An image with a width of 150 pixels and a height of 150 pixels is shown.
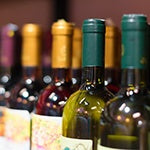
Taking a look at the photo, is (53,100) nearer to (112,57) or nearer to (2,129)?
(112,57)

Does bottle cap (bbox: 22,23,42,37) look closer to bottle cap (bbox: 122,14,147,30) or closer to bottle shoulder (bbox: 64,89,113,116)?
bottle shoulder (bbox: 64,89,113,116)

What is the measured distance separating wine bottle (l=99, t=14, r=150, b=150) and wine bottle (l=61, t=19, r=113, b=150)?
0.05m

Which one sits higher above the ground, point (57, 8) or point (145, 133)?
point (57, 8)

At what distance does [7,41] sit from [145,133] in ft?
2.19

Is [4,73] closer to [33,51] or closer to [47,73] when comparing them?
[47,73]

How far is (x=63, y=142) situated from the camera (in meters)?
0.76

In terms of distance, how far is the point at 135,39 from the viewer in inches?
26.3

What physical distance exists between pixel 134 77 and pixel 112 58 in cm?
23

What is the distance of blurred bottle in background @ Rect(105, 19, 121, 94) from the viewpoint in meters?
0.91

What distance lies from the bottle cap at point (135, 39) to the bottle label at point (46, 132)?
0.74ft

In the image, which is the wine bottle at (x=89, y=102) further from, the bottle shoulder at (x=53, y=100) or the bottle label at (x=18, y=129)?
the bottle label at (x=18, y=129)

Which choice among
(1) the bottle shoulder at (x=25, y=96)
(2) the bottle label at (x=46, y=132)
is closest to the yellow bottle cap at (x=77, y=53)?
(1) the bottle shoulder at (x=25, y=96)

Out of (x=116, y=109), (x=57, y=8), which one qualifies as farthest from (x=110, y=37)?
(x=57, y=8)

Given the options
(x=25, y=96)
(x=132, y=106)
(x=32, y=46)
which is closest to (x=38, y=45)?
(x=32, y=46)
